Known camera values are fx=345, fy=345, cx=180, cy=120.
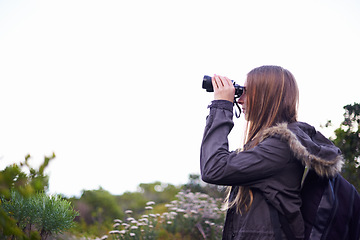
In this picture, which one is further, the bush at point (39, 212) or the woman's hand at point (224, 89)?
the bush at point (39, 212)

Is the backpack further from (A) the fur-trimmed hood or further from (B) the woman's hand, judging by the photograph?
(B) the woman's hand

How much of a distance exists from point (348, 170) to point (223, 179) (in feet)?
15.7

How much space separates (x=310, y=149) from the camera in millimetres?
1573

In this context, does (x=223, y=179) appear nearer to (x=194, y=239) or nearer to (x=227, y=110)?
(x=227, y=110)

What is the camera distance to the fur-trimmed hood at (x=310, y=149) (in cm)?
152

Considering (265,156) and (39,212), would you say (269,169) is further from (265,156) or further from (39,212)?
(39,212)

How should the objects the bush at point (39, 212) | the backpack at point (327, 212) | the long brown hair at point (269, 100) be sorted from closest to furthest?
the backpack at point (327, 212) < the long brown hair at point (269, 100) < the bush at point (39, 212)

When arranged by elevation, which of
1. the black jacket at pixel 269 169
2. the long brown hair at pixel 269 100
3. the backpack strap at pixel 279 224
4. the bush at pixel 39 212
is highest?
the long brown hair at pixel 269 100

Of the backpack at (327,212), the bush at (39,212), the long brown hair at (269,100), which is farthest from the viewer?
the bush at (39,212)

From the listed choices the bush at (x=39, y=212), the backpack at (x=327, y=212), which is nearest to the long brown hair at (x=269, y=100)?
the backpack at (x=327, y=212)

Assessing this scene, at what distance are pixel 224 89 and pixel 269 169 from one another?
1.61 ft

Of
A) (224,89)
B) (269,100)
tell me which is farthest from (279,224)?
(224,89)

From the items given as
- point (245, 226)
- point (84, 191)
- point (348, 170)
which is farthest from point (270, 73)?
point (84, 191)

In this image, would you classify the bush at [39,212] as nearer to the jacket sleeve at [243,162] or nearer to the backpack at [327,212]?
the jacket sleeve at [243,162]
